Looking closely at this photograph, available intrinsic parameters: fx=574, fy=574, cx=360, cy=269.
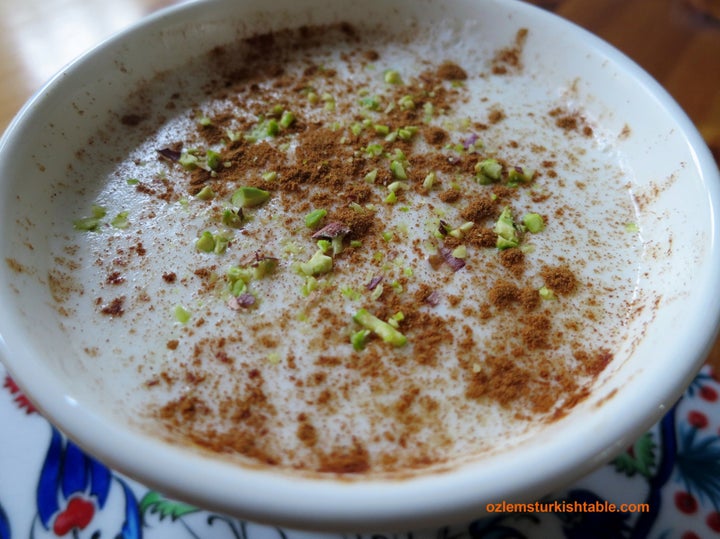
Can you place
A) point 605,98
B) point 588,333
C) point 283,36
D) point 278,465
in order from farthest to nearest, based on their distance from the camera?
point 283,36, point 605,98, point 588,333, point 278,465

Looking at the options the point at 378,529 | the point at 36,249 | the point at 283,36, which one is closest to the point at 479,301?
the point at 378,529

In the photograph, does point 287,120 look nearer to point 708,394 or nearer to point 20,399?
point 20,399

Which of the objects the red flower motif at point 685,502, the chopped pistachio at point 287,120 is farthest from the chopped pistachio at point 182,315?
the red flower motif at point 685,502

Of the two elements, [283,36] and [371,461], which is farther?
[283,36]

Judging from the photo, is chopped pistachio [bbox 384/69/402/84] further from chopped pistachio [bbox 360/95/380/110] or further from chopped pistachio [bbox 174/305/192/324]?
chopped pistachio [bbox 174/305/192/324]

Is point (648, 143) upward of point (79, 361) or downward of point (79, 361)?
upward

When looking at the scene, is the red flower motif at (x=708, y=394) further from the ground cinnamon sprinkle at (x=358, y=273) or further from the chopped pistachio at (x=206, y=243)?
the chopped pistachio at (x=206, y=243)

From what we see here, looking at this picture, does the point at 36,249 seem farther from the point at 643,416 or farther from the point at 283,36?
the point at 643,416

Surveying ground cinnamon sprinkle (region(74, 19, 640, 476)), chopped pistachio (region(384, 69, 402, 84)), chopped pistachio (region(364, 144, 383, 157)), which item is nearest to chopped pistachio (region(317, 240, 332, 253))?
ground cinnamon sprinkle (region(74, 19, 640, 476))
